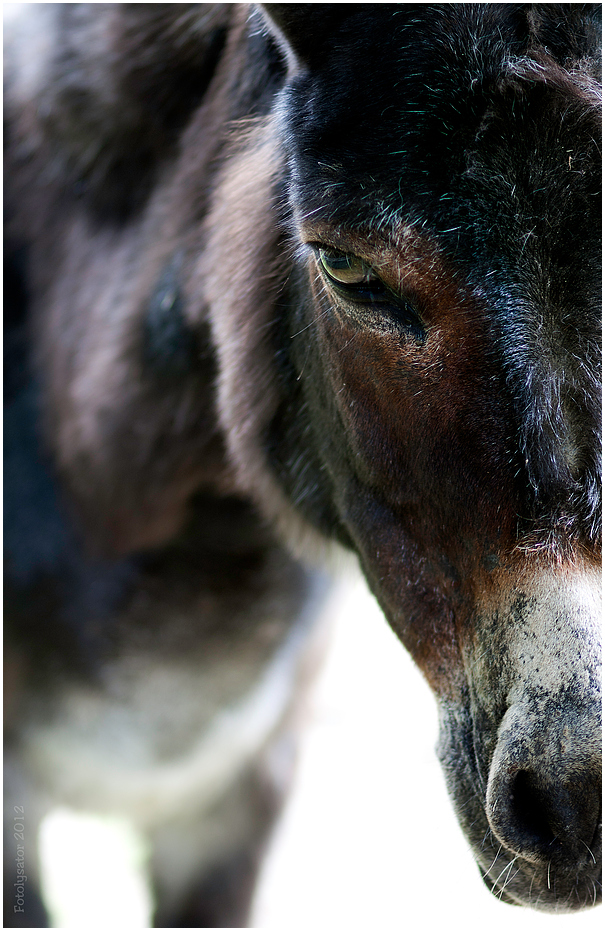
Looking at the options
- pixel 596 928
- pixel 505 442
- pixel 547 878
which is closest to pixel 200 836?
pixel 596 928

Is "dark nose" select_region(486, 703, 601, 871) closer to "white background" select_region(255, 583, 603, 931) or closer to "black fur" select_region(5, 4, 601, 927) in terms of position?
"black fur" select_region(5, 4, 601, 927)

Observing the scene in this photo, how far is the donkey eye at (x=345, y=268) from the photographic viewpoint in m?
0.91

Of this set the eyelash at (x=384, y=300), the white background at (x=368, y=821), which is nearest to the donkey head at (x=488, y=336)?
the eyelash at (x=384, y=300)

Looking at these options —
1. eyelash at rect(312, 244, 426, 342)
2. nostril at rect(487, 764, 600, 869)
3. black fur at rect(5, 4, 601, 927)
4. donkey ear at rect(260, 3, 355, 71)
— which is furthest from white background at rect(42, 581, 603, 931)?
donkey ear at rect(260, 3, 355, 71)

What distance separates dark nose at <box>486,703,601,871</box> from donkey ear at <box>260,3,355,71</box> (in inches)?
31.3

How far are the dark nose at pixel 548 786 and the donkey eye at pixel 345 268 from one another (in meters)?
0.51

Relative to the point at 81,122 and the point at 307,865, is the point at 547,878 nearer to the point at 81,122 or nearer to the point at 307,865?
the point at 81,122

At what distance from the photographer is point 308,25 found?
0.96 metres

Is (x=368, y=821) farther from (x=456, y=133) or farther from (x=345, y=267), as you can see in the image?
(x=456, y=133)

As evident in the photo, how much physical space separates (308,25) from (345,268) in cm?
30

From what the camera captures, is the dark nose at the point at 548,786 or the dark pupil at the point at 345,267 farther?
the dark pupil at the point at 345,267

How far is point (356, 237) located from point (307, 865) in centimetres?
279

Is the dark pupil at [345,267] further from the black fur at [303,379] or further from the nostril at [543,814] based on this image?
the nostril at [543,814]

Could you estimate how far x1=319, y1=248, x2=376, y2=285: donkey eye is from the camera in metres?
0.91
